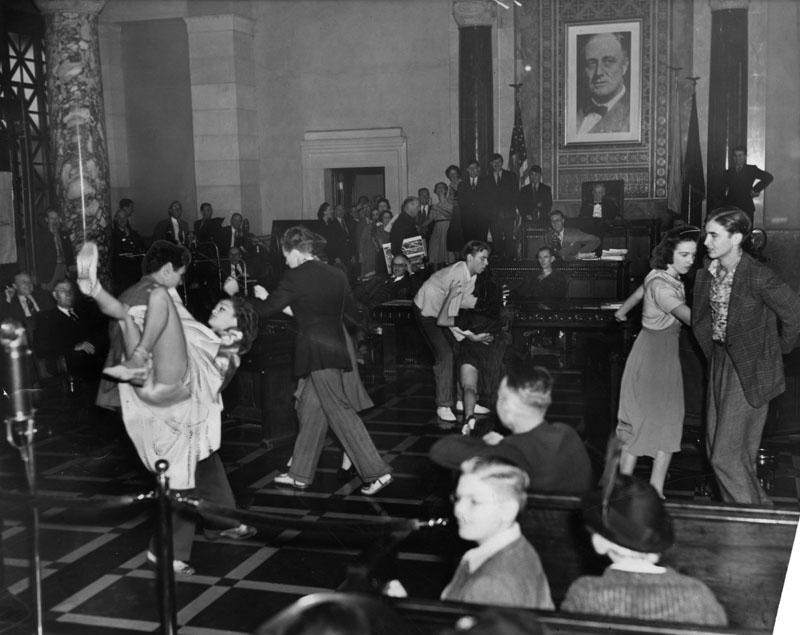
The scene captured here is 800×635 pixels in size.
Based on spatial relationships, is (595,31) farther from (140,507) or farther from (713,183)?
(140,507)

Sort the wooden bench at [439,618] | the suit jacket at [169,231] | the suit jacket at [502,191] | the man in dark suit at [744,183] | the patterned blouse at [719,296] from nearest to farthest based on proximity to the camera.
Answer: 1. the wooden bench at [439,618]
2. the man in dark suit at [744,183]
3. the patterned blouse at [719,296]
4. the suit jacket at [169,231]
5. the suit jacket at [502,191]

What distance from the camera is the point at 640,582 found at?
90.6 inches

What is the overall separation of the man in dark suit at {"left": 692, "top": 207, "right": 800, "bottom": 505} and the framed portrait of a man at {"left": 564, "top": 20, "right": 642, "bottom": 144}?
53 centimetres

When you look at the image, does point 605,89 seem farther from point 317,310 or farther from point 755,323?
point 317,310

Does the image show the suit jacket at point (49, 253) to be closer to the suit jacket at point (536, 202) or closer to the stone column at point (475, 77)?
the stone column at point (475, 77)

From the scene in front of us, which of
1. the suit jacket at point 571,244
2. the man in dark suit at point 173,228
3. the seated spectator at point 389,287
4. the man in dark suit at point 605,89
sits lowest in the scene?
the seated spectator at point 389,287

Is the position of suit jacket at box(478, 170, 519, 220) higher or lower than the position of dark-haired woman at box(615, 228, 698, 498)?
higher

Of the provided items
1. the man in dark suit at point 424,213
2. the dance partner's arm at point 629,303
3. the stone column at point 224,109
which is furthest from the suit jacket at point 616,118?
the man in dark suit at point 424,213

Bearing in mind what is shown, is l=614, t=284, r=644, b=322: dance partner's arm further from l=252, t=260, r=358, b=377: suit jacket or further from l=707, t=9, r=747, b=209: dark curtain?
l=252, t=260, r=358, b=377: suit jacket

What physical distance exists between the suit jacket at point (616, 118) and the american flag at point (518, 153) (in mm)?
320

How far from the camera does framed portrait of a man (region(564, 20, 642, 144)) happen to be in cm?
346

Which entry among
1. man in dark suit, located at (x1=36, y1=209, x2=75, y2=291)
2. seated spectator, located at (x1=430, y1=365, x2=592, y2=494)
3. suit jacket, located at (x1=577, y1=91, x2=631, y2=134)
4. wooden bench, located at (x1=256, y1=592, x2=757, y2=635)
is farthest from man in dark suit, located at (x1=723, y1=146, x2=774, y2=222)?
man in dark suit, located at (x1=36, y1=209, x2=75, y2=291)

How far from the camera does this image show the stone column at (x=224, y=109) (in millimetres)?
3813

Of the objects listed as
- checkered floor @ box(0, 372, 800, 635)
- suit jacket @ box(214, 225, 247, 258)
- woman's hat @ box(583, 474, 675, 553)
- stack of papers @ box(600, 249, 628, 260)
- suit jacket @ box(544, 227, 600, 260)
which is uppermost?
suit jacket @ box(214, 225, 247, 258)
